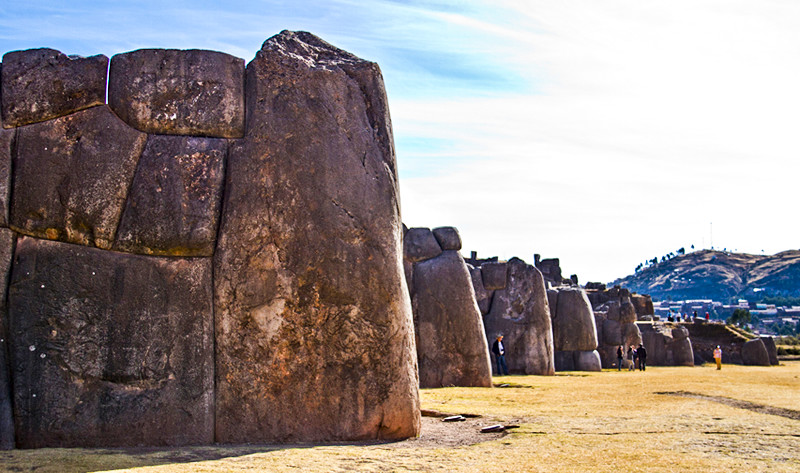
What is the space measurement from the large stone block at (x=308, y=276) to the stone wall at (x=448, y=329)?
852 cm

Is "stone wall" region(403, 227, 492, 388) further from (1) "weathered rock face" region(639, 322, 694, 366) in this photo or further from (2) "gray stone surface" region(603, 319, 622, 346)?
(1) "weathered rock face" region(639, 322, 694, 366)

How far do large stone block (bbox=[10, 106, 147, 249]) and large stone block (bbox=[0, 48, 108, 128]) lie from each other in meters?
0.11

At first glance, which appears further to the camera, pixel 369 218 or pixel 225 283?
pixel 369 218

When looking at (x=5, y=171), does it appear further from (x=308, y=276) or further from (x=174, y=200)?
(x=308, y=276)

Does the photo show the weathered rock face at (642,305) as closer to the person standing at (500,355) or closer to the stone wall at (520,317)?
the stone wall at (520,317)

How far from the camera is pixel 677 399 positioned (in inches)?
527

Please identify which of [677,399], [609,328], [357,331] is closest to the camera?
[357,331]

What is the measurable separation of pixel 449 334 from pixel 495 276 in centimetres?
671

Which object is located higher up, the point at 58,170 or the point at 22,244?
the point at 58,170

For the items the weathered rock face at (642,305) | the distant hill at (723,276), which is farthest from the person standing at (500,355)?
the distant hill at (723,276)

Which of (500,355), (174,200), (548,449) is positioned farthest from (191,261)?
(500,355)

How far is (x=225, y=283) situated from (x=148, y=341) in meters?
0.86

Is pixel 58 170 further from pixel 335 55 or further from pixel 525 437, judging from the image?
pixel 525 437

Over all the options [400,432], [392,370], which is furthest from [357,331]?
[400,432]
